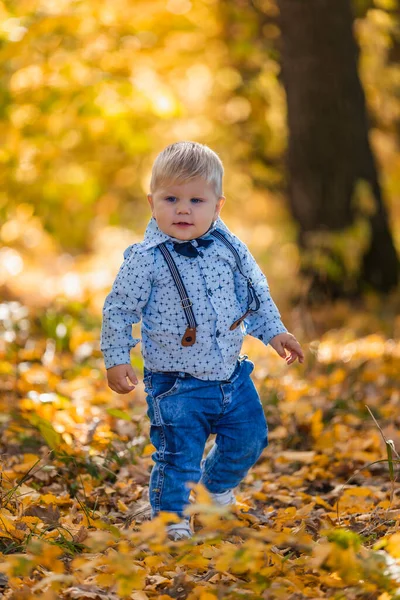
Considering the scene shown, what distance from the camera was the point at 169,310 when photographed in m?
3.12

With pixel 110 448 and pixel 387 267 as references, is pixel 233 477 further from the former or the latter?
pixel 387 267

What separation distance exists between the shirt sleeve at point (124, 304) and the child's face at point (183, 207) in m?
0.15

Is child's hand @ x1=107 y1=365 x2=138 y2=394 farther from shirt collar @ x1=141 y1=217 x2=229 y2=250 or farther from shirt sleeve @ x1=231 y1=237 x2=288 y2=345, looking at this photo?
shirt sleeve @ x1=231 y1=237 x2=288 y2=345

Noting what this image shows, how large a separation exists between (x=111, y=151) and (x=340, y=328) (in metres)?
4.47

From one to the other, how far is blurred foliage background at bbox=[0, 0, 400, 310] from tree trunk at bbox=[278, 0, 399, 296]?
0.37 meters

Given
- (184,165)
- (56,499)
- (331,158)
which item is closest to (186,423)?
(56,499)

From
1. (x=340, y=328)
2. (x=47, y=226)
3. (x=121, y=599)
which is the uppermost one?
(x=47, y=226)

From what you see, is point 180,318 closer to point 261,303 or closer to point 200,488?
point 261,303

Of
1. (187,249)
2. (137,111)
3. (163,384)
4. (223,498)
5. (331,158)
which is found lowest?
(223,498)

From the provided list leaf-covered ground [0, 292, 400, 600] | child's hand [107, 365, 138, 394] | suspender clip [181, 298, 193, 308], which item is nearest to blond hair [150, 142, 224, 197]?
suspender clip [181, 298, 193, 308]

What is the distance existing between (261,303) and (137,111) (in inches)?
186

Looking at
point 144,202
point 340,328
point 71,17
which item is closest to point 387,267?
point 340,328

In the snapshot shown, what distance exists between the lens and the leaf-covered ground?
7.75 ft

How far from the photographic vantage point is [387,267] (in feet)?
26.8
